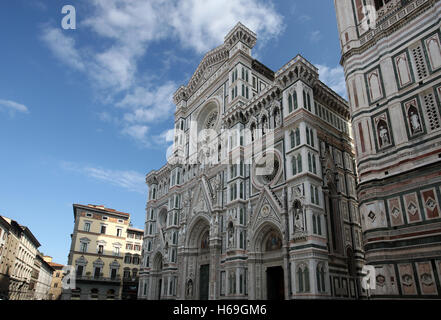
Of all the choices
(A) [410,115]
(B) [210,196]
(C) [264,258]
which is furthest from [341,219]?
(B) [210,196]

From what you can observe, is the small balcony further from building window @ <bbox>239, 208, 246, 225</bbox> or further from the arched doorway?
building window @ <bbox>239, 208, 246, 225</bbox>

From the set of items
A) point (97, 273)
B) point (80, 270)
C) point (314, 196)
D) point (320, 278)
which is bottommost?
point (320, 278)

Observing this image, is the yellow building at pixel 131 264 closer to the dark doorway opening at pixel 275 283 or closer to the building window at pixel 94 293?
the building window at pixel 94 293

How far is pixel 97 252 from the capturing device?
5125 centimetres

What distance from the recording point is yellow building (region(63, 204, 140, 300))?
4869 centimetres

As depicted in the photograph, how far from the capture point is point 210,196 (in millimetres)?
27531

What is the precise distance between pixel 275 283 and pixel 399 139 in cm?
1188

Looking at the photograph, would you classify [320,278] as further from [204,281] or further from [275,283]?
[204,281]

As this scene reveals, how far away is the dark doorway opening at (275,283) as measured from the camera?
20500mm

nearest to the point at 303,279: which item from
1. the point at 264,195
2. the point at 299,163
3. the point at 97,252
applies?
the point at 264,195

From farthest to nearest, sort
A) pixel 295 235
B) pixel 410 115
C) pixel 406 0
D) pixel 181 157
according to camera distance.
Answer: pixel 181 157, pixel 295 235, pixel 406 0, pixel 410 115

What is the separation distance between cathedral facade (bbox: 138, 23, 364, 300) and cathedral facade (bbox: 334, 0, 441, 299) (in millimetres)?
3982
